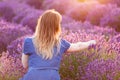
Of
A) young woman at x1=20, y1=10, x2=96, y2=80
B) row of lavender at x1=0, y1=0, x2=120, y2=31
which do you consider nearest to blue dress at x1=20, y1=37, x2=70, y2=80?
young woman at x1=20, y1=10, x2=96, y2=80

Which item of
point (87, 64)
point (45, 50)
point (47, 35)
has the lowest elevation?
point (87, 64)

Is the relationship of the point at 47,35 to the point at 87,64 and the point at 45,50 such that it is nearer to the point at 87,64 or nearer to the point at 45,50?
the point at 45,50

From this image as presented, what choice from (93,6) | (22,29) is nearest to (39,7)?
(93,6)

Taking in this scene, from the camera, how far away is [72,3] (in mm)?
16891

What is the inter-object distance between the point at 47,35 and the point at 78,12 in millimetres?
9473

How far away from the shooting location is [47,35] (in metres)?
5.22

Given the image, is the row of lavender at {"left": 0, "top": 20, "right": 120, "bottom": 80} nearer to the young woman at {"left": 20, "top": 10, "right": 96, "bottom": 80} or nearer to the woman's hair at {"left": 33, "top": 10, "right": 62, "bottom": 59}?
the young woman at {"left": 20, "top": 10, "right": 96, "bottom": 80}

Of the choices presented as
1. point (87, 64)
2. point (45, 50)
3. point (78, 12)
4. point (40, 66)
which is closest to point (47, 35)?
point (45, 50)

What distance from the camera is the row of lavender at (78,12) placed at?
1215cm

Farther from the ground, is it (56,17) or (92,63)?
(56,17)

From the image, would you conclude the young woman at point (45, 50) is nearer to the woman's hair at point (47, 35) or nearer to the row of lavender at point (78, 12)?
the woman's hair at point (47, 35)

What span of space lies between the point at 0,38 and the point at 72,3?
23.8 feet

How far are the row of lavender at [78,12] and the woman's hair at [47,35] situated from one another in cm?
653

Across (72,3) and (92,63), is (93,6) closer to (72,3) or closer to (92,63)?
(72,3)
